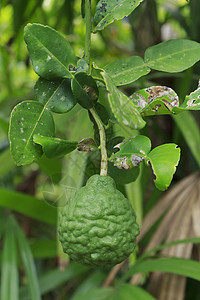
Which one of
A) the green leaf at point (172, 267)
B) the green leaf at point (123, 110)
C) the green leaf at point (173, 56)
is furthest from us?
the green leaf at point (172, 267)

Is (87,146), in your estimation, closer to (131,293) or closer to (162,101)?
(162,101)

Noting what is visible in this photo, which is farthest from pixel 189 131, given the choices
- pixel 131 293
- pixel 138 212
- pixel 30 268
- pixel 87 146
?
pixel 87 146

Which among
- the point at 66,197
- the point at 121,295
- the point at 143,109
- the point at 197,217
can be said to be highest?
the point at 143,109

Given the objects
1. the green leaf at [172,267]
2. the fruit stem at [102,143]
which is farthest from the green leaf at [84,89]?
the green leaf at [172,267]

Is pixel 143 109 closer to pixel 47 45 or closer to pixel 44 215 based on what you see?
pixel 47 45

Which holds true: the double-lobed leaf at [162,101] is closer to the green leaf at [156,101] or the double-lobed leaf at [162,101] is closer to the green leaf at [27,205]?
the green leaf at [156,101]

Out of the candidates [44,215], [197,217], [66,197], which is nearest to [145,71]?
[66,197]
